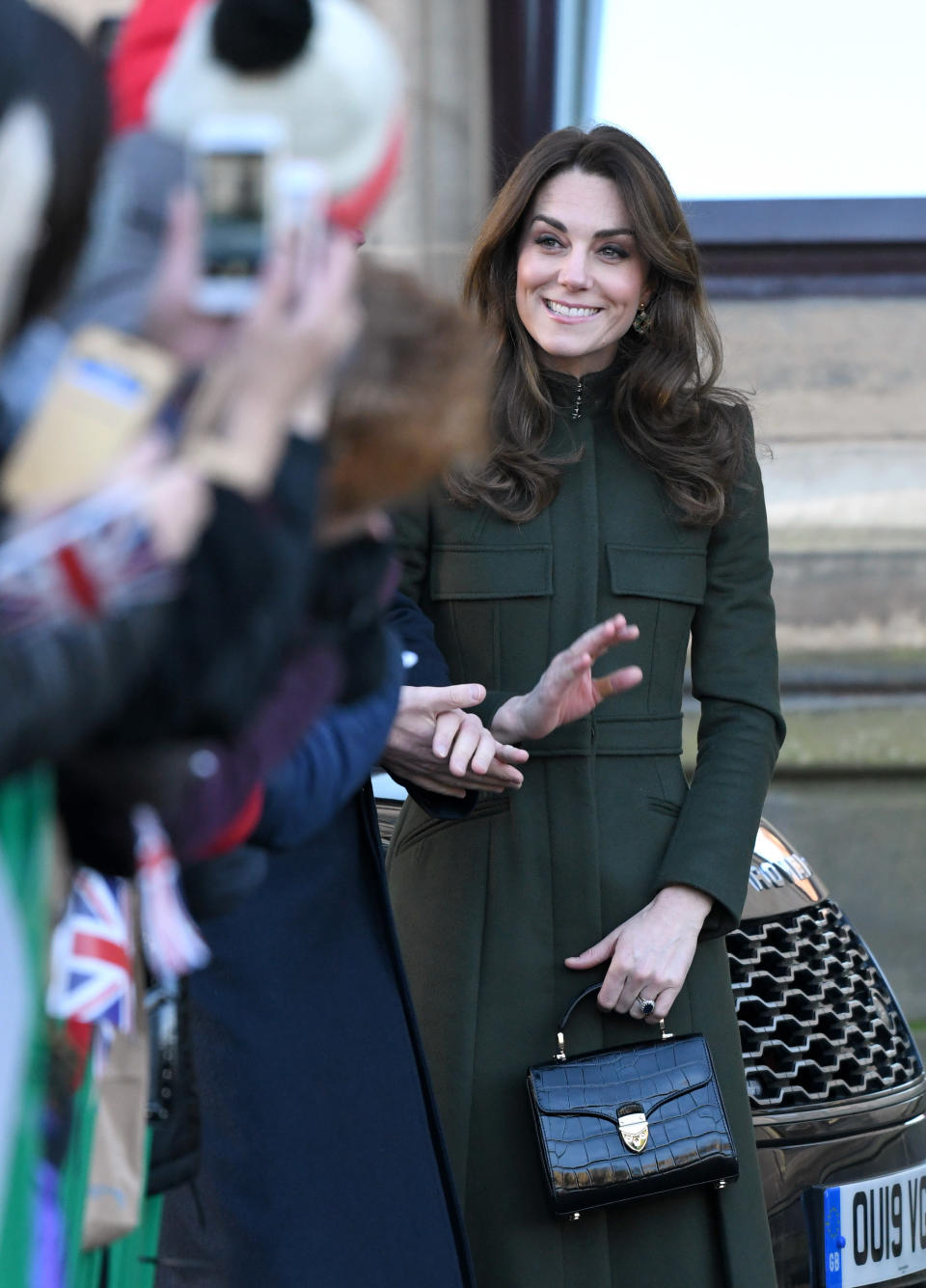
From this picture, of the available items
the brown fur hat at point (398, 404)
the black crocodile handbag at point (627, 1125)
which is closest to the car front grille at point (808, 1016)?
the black crocodile handbag at point (627, 1125)

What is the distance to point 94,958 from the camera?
54.4 inches

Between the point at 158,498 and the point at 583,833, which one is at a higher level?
the point at 158,498

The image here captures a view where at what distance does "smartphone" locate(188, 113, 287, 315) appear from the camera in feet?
3.58

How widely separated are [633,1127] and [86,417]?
159 cm

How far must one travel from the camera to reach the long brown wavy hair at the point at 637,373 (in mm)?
2533

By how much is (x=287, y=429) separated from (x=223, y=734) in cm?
21

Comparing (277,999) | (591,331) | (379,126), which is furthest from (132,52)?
(591,331)

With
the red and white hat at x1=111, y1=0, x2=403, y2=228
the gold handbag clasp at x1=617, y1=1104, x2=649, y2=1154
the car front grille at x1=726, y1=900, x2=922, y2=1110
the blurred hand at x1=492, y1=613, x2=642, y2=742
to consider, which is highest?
the red and white hat at x1=111, y1=0, x2=403, y2=228

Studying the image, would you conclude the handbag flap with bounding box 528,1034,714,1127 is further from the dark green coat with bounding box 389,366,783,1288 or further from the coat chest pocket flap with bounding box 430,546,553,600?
the coat chest pocket flap with bounding box 430,546,553,600

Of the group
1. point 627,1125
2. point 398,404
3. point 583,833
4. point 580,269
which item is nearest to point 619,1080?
point 627,1125

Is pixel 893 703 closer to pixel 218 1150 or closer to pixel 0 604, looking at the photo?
pixel 218 1150

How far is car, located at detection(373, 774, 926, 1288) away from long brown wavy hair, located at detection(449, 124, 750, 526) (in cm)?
71

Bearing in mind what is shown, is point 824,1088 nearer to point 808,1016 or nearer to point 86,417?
point 808,1016

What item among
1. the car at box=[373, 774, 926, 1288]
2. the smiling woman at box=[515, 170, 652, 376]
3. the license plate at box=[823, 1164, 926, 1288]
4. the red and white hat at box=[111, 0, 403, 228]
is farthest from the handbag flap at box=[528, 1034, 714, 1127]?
the red and white hat at box=[111, 0, 403, 228]
